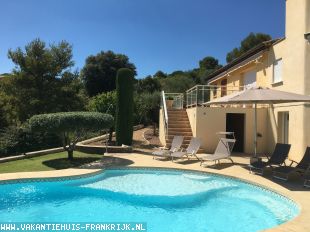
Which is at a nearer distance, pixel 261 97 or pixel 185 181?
pixel 261 97

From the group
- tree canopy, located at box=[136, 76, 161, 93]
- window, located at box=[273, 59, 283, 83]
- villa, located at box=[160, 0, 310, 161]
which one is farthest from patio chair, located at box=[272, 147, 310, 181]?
tree canopy, located at box=[136, 76, 161, 93]

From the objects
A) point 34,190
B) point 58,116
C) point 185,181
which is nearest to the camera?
point 34,190

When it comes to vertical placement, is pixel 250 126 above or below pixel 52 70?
below

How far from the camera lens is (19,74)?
27.8 m

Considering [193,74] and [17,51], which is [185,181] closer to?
[17,51]

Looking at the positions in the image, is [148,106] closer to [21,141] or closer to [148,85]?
[21,141]

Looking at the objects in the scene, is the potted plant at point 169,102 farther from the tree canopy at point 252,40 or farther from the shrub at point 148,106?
the tree canopy at point 252,40

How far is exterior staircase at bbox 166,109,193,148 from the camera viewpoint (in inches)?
796

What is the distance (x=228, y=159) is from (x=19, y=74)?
67.1 feet

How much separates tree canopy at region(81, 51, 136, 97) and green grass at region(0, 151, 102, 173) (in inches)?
1372

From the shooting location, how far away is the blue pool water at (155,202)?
28.6 feet

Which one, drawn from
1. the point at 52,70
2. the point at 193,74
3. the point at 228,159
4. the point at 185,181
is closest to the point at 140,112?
the point at 52,70

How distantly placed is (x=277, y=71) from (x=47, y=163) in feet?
46.8

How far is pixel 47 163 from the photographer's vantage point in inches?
618
